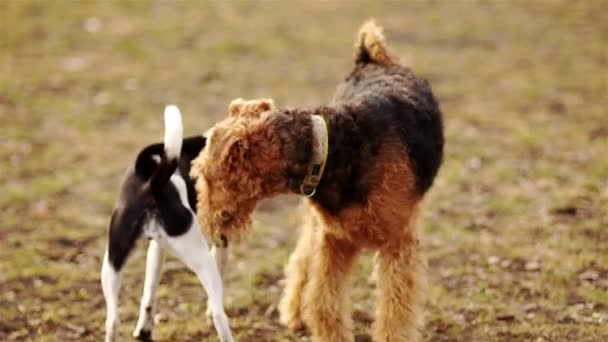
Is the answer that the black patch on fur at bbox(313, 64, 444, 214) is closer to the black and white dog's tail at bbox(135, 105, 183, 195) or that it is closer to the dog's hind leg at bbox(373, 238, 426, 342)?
the dog's hind leg at bbox(373, 238, 426, 342)

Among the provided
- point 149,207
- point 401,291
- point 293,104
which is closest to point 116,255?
point 149,207

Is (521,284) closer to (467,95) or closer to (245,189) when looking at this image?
(245,189)

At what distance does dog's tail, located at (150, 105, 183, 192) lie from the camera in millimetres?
3705

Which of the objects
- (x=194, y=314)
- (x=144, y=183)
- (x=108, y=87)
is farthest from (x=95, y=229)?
(x=108, y=87)

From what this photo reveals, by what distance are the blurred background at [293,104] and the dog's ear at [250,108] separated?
1564mm

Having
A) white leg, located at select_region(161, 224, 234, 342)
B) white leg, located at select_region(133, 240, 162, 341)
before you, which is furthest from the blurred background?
white leg, located at select_region(161, 224, 234, 342)

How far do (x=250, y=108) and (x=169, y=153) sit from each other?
48 centimetres

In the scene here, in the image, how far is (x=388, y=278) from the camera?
4355mm

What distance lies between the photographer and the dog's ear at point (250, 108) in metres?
3.86

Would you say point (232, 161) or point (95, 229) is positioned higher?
point (232, 161)

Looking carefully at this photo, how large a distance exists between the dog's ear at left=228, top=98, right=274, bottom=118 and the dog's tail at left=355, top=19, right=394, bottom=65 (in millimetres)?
1412

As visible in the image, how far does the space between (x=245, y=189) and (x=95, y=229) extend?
3.04 metres

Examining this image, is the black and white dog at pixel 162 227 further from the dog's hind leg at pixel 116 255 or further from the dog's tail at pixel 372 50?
the dog's tail at pixel 372 50

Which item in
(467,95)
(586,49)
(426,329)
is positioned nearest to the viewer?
(426,329)
